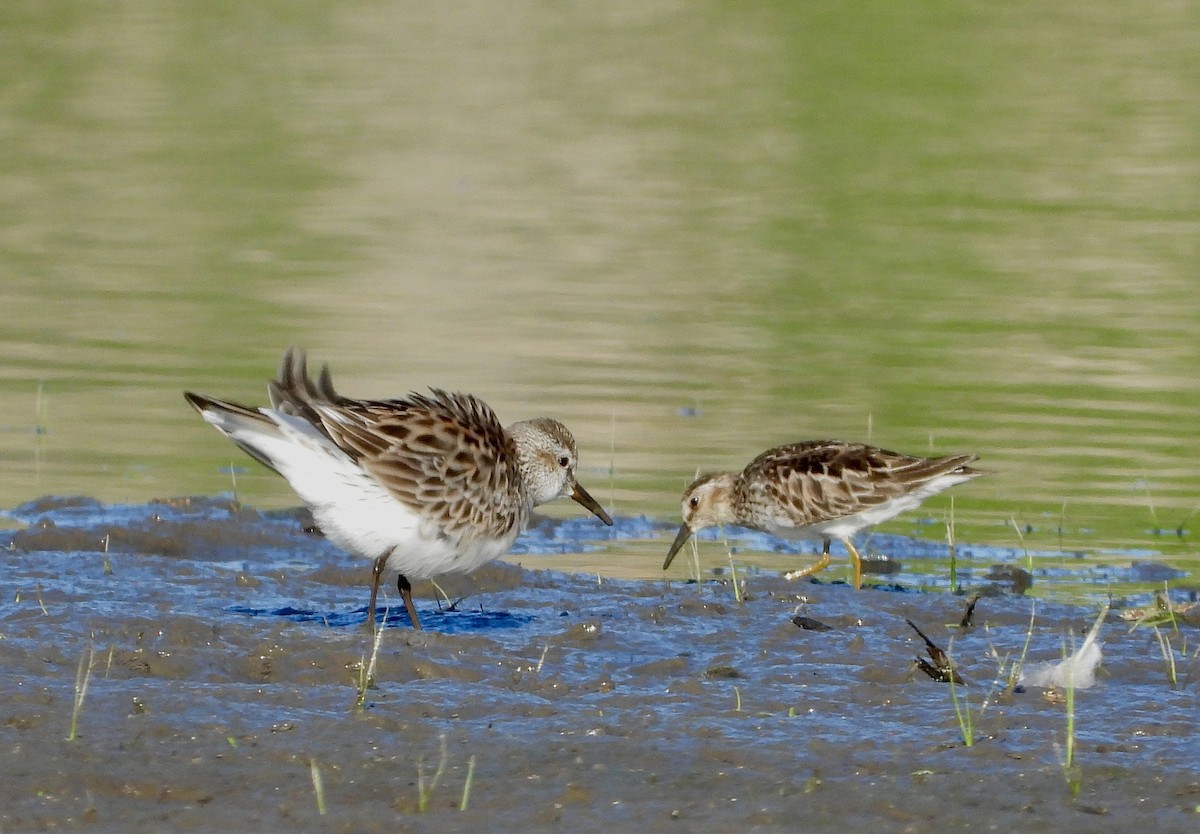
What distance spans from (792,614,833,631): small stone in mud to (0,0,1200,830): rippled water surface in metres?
0.15

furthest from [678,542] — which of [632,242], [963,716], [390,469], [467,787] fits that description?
[632,242]

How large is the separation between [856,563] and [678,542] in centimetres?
92

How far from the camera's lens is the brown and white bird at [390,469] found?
780 cm

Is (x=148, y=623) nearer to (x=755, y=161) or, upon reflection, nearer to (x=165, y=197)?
(x=165, y=197)

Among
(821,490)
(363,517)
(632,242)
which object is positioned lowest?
(363,517)

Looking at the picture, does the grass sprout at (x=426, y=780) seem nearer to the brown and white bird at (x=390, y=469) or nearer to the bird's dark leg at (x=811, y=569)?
the brown and white bird at (x=390, y=469)

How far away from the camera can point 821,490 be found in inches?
399

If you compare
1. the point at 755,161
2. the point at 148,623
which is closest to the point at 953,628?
the point at 148,623

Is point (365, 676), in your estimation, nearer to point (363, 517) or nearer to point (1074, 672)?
point (363, 517)

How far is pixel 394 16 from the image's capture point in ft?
136

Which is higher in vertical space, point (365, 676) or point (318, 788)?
point (365, 676)

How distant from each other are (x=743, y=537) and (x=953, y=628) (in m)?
3.60

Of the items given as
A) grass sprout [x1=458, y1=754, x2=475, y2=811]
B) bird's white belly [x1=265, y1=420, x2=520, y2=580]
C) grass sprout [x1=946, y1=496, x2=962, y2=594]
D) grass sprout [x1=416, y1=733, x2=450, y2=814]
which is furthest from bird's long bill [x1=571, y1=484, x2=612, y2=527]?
grass sprout [x1=458, y1=754, x2=475, y2=811]

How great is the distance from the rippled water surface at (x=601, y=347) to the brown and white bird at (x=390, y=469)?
380 mm
